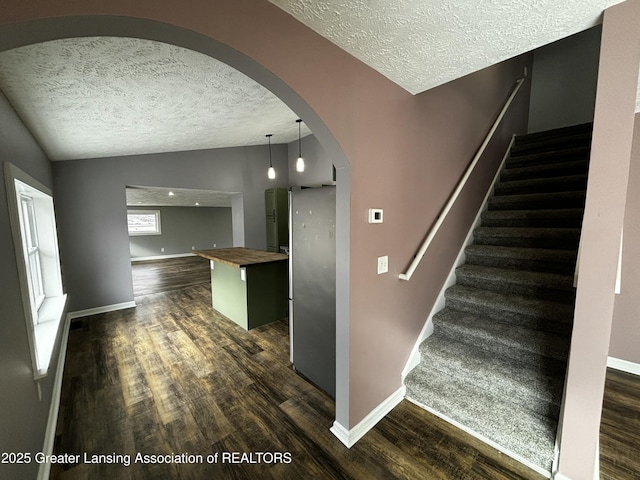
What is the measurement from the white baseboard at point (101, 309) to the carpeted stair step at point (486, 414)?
14.3 ft

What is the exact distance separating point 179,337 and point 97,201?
2.48 meters

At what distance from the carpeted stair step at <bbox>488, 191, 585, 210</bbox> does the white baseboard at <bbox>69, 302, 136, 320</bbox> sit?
5.48m

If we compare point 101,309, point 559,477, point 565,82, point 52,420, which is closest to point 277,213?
point 101,309

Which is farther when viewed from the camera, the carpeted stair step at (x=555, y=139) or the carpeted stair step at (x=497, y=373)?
the carpeted stair step at (x=555, y=139)

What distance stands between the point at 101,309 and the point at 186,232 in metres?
5.83

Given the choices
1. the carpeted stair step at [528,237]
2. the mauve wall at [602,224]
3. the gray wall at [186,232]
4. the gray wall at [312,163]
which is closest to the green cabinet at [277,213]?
the gray wall at [312,163]

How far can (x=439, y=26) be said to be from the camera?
117cm

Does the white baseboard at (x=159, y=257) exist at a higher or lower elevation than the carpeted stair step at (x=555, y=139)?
lower

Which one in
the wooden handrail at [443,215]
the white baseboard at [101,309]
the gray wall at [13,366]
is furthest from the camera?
the white baseboard at [101,309]

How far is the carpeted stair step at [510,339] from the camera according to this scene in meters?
1.73

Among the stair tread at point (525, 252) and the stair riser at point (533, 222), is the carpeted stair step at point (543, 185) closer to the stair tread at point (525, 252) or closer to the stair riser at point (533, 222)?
the stair riser at point (533, 222)

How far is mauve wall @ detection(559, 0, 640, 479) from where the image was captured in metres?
1.11

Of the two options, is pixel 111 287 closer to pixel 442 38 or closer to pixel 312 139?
pixel 312 139

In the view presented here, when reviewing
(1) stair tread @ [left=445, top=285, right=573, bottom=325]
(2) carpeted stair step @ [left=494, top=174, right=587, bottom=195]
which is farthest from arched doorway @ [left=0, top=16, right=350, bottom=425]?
(2) carpeted stair step @ [left=494, top=174, right=587, bottom=195]
